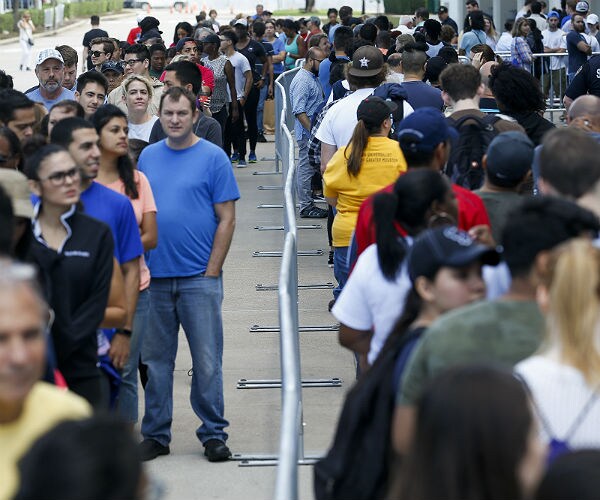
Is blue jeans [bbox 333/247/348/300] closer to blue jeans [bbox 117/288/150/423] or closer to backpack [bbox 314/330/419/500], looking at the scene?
blue jeans [bbox 117/288/150/423]

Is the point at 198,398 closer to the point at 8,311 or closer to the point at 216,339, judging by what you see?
the point at 216,339

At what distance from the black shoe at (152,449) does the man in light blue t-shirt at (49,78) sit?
13.2 ft

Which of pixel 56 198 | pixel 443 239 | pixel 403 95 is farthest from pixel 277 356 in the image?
pixel 443 239

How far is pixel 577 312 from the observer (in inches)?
140

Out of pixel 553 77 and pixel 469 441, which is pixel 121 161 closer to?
pixel 469 441

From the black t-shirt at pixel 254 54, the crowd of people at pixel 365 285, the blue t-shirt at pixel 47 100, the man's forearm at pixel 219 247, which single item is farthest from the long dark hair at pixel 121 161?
the black t-shirt at pixel 254 54

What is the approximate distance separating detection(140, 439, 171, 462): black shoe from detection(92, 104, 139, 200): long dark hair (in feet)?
4.91

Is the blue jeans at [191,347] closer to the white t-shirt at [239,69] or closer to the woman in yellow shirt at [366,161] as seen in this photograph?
the woman in yellow shirt at [366,161]

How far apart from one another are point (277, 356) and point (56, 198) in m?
4.35

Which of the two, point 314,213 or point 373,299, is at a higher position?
point 373,299

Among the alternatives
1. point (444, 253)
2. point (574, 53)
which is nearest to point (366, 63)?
point (444, 253)

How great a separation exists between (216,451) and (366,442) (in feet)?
11.9

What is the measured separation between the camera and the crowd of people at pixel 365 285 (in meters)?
2.68

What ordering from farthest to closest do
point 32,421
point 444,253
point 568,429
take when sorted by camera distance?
point 444,253, point 568,429, point 32,421
